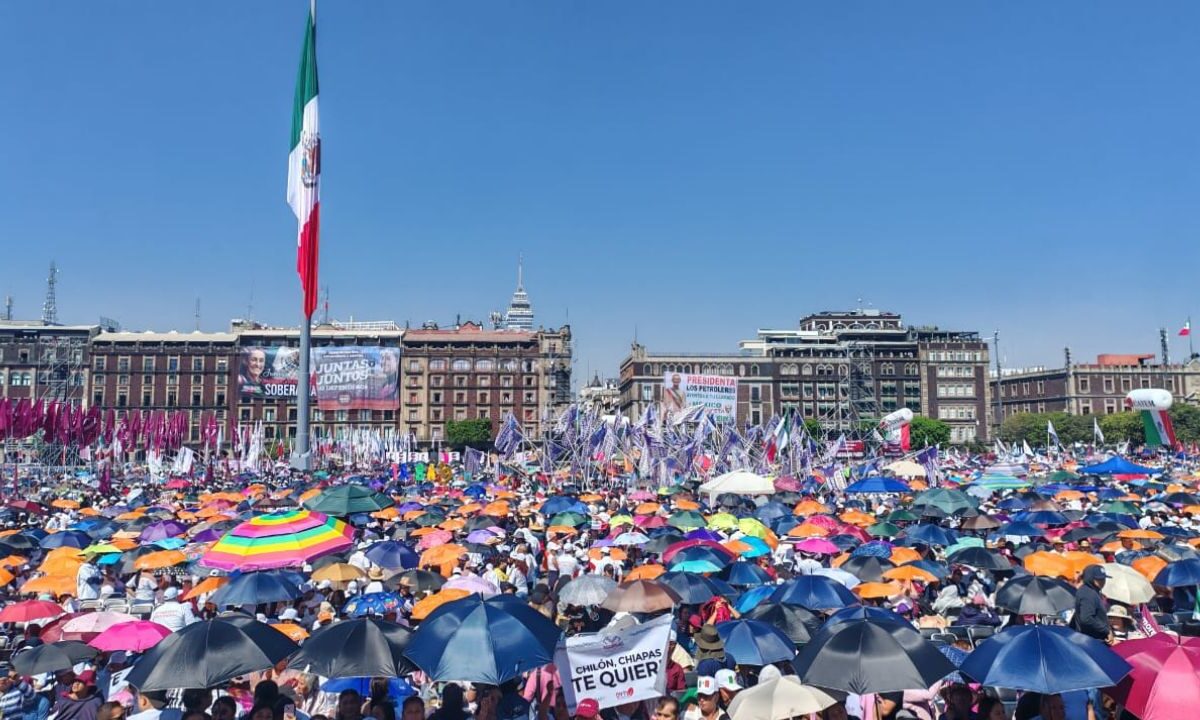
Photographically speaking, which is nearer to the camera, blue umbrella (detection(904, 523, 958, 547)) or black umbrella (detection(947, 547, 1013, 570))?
black umbrella (detection(947, 547, 1013, 570))

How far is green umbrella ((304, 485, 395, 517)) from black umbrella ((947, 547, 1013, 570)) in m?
12.4

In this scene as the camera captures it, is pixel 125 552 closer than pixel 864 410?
Yes

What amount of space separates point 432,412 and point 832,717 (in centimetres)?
9912

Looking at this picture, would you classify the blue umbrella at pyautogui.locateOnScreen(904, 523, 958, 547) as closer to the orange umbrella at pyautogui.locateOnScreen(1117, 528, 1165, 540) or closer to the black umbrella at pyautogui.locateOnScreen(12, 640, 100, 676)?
the orange umbrella at pyautogui.locateOnScreen(1117, 528, 1165, 540)

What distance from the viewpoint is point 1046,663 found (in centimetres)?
747

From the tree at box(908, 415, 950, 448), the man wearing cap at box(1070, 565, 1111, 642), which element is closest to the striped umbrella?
the man wearing cap at box(1070, 565, 1111, 642)

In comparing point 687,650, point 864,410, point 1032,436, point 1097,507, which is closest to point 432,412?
point 864,410

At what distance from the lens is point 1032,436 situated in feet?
329

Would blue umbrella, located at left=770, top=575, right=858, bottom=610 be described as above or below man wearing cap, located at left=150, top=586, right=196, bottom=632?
above

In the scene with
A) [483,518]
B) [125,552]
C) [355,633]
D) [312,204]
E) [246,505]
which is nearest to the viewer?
[355,633]

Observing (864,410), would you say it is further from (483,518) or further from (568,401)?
(483,518)

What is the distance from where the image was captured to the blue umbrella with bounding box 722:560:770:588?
1407cm

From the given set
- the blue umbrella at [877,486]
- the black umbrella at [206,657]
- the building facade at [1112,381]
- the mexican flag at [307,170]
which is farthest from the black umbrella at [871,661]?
the building facade at [1112,381]

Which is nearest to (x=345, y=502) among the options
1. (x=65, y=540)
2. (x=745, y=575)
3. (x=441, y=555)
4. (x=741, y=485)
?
(x=65, y=540)
